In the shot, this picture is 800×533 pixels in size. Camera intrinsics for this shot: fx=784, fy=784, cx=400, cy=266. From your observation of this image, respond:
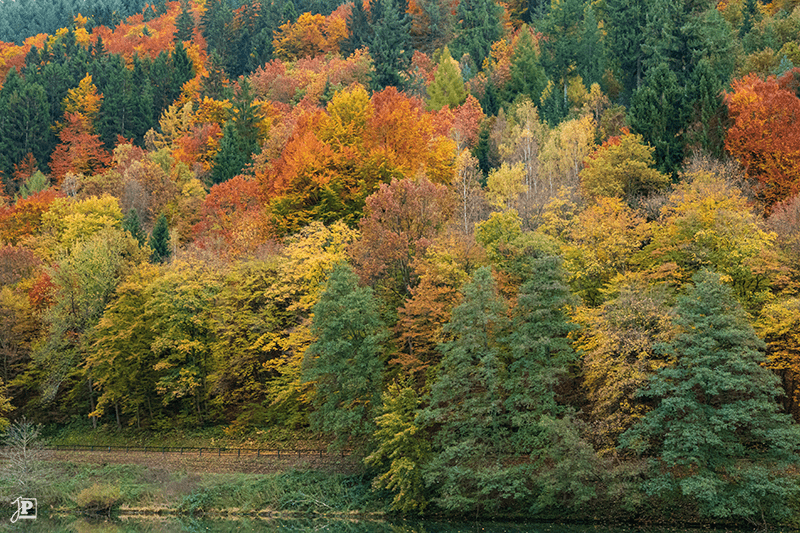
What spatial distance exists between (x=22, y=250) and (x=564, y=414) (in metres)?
51.6

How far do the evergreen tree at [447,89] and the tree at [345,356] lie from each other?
52.1 m

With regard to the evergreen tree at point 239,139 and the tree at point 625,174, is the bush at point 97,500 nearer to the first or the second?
the tree at point 625,174

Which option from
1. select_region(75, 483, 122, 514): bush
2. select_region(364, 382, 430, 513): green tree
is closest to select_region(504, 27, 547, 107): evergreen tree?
select_region(364, 382, 430, 513): green tree

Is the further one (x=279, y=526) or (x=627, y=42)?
(x=627, y=42)

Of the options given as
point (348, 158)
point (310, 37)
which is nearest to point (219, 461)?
point (348, 158)

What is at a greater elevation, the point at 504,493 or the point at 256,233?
the point at 256,233

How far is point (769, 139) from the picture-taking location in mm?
55500

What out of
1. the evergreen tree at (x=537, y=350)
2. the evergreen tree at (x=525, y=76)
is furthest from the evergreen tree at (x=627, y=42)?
the evergreen tree at (x=537, y=350)

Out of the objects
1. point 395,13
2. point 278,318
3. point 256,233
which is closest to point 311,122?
point 256,233

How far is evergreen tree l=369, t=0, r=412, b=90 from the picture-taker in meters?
104

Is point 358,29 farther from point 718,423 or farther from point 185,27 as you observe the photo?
point 718,423

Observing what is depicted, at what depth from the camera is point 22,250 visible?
7012 centimetres

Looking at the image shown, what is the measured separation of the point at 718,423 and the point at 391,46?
278 feet

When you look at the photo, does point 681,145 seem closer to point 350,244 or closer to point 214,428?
point 350,244
